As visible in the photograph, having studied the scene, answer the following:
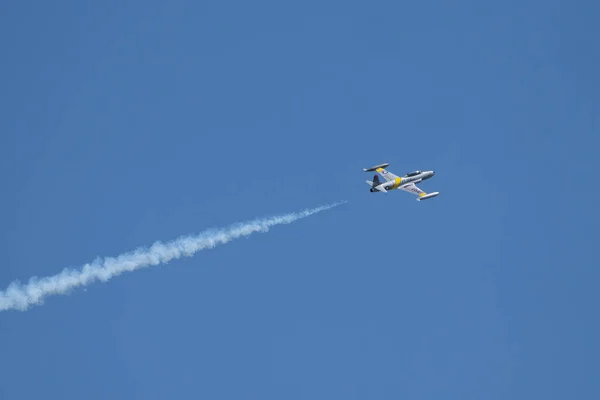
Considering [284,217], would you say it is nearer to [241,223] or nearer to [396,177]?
[241,223]

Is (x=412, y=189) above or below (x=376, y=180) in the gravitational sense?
below

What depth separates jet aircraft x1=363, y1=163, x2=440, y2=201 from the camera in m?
124

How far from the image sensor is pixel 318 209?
118 metres

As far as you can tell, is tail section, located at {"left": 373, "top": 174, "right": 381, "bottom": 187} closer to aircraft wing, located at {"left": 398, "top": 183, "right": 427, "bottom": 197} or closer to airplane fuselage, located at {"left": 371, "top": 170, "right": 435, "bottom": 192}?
airplane fuselage, located at {"left": 371, "top": 170, "right": 435, "bottom": 192}

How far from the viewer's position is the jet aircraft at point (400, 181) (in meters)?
124

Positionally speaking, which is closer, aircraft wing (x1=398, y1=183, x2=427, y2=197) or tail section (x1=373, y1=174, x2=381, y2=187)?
tail section (x1=373, y1=174, x2=381, y2=187)

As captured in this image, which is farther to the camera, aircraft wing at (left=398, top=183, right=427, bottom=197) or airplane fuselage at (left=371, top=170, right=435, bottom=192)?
aircraft wing at (left=398, top=183, right=427, bottom=197)

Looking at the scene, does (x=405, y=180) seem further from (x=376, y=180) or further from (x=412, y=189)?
(x=376, y=180)

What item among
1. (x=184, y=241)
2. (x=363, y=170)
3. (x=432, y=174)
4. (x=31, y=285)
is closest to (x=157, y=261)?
(x=184, y=241)

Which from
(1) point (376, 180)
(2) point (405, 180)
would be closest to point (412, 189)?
(2) point (405, 180)

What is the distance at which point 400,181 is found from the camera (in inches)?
4948

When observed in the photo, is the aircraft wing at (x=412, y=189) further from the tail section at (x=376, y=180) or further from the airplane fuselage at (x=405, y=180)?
the tail section at (x=376, y=180)

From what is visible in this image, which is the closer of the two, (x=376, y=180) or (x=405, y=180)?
(x=376, y=180)

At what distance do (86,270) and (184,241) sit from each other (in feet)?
35.3
